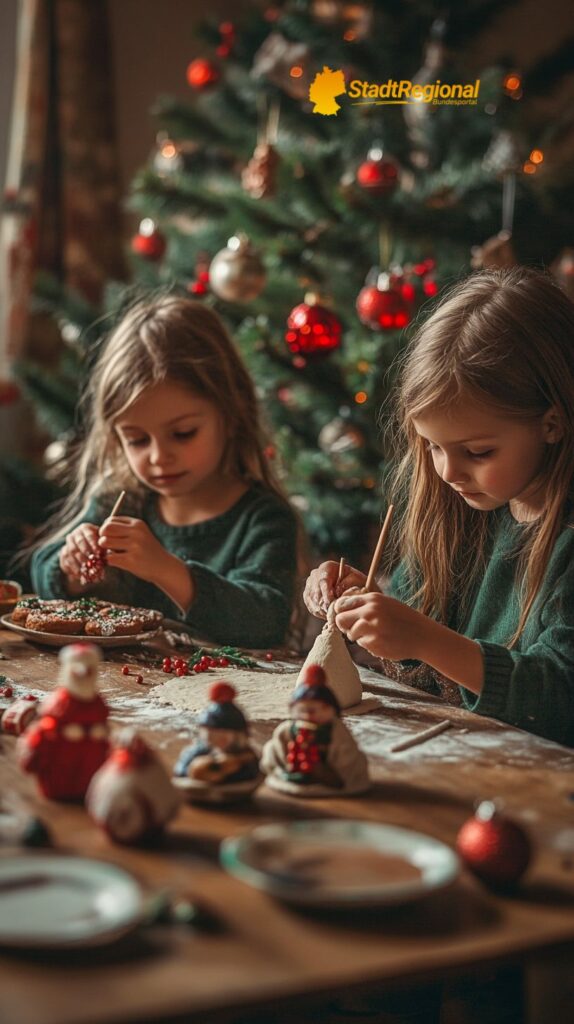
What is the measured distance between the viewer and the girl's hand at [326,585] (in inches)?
61.0

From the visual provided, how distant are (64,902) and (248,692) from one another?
2.13 ft

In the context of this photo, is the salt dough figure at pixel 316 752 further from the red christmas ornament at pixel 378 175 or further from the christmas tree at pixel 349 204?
the red christmas ornament at pixel 378 175

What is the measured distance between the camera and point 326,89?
2.78 meters

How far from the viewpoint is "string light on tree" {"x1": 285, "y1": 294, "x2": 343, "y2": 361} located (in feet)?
8.34

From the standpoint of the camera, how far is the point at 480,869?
82cm

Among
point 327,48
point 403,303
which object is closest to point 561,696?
point 403,303

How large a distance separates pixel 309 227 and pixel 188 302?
95 centimetres

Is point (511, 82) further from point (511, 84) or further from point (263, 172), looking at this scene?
point (263, 172)

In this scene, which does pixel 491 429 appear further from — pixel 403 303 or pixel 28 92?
pixel 28 92

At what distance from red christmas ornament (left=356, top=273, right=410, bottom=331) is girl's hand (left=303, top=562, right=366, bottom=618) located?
99cm

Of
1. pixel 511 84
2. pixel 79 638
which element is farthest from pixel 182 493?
pixel 511 84

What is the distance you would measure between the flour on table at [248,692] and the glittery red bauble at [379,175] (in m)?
1.46

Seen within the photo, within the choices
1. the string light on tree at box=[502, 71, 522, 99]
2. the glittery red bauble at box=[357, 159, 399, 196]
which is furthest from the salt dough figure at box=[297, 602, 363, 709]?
the string light on tree at box=[502, 71, 522, 99]

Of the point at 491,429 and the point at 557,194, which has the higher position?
the point at 557,194
